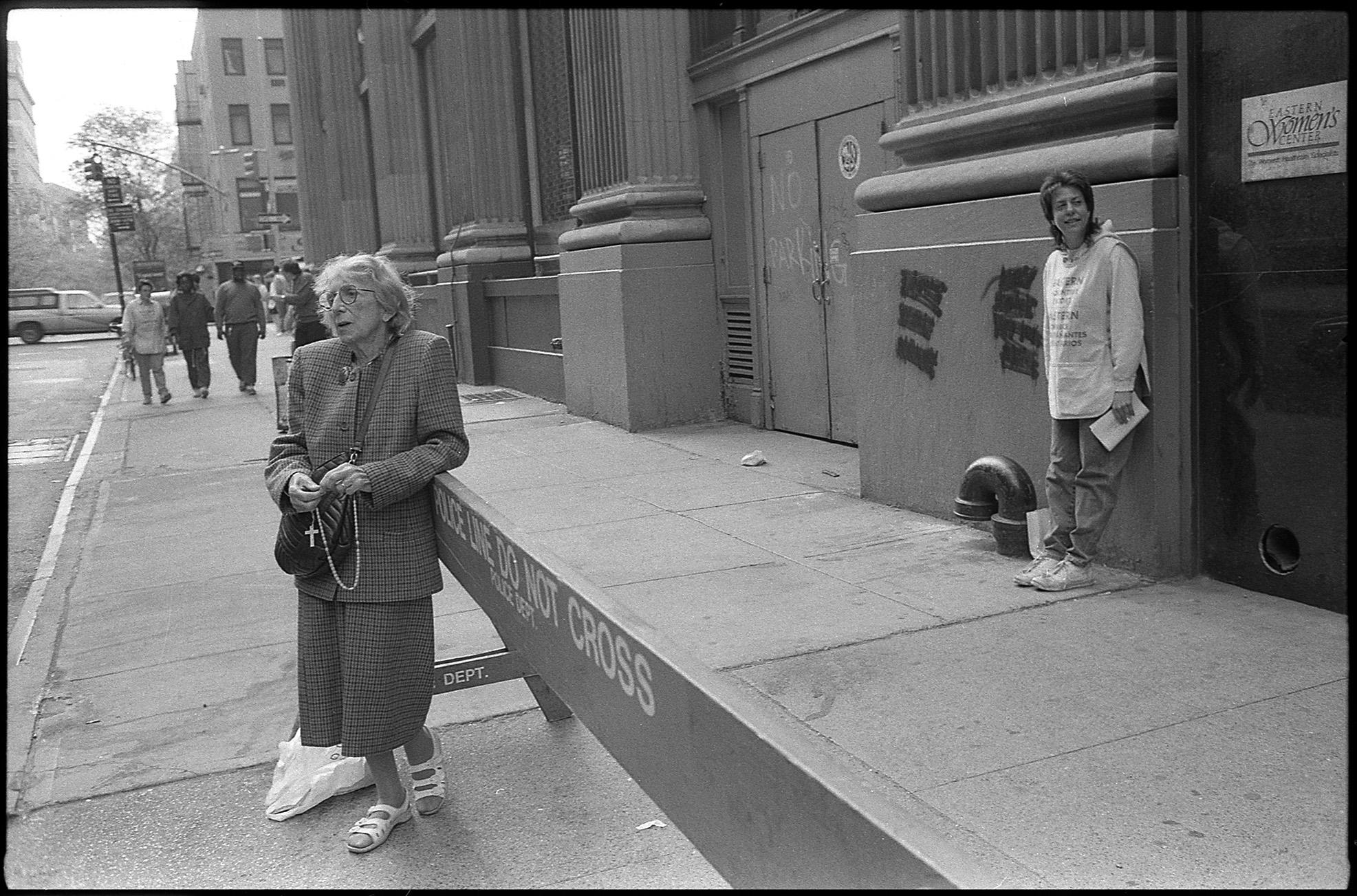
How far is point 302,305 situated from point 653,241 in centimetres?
564

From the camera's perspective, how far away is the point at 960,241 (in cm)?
691

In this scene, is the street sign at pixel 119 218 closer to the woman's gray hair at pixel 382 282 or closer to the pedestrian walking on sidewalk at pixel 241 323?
the pedestrian walking on sidewalk at pixel 241 323

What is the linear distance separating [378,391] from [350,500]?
1.13 feet

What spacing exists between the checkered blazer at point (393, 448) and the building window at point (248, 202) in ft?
208

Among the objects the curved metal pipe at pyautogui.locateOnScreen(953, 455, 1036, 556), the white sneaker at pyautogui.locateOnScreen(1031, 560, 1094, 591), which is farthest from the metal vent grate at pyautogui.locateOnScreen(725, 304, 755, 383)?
the white sneaker at pyautogui.locateOnScreen(1031, 560, 1094, 591)

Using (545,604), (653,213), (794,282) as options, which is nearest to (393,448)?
(545,604)

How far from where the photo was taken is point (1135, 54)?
5.87m

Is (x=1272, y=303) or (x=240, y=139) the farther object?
(x=240, y=139)

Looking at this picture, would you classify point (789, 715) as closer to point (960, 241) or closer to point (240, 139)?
point (960, 241)

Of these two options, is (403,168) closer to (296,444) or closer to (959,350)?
(959,350)

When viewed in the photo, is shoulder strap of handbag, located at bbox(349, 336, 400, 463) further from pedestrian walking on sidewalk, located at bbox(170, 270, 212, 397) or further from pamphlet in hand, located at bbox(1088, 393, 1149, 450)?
pedestrian walking on sidewalk, located at bbox(170, 270, 212, 397)

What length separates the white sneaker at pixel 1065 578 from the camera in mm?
5777

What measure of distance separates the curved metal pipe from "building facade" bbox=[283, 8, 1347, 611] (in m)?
0.15

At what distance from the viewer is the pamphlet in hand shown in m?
5.64
